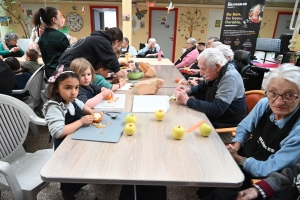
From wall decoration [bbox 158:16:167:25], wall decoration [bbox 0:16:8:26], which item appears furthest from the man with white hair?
wall decoration [bbox 0:16:8:26]

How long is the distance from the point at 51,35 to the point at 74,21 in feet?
17.1

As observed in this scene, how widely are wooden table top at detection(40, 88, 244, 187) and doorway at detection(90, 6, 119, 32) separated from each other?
6.55m

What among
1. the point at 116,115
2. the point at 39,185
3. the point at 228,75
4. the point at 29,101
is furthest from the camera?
the point at 29,101

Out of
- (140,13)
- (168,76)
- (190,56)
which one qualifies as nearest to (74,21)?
(140,13)

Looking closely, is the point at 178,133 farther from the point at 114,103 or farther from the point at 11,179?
the point at 11,179

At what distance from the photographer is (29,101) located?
2467mm

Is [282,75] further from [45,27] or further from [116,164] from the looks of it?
[45,27]

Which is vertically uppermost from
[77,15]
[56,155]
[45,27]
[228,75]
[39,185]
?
[77,15]

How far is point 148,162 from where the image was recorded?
36.2 inches

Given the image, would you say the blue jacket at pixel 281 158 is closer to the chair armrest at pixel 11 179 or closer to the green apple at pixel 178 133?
the green apple at pixel 178 133

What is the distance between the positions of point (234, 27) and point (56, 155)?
14.7 feet

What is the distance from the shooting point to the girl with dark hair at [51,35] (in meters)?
2.14

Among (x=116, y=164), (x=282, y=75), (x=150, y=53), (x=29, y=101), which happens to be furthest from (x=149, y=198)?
(x=150, y=53)

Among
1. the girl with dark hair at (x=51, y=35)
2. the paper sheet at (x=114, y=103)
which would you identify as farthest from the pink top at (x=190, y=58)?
the paper sheet at (x=114, y=103)
